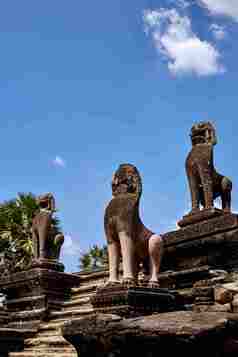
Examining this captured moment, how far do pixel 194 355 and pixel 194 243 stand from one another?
3854mm

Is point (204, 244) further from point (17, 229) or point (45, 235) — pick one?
point (17, 229)

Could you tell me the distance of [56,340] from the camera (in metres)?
8.37

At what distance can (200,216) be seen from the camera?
29.1 ft

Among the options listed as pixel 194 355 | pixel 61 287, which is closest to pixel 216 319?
pixel 194 355

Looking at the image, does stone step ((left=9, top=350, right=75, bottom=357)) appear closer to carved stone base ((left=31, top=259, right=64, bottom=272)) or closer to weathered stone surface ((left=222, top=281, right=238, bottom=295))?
weathered stone surface ((left=222, top=281, right=238, bottom=295))

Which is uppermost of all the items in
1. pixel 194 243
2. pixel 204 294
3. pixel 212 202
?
pixel 212 202

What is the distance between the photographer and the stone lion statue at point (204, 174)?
9102 mm

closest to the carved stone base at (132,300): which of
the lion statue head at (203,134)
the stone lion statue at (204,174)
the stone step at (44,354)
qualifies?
the stone step at (44,354)

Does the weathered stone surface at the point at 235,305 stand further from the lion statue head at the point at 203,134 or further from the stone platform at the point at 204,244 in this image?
the lion statue head at the point at 203,134

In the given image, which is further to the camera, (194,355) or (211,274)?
(211,274)

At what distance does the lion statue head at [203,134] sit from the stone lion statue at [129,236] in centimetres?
192

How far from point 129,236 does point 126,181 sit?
2.79 feet

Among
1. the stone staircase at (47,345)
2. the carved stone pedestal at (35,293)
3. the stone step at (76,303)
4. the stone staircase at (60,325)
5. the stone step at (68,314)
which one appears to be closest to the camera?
the stone staircase at (47,345)

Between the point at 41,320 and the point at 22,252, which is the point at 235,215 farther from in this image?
the point at 22,252
